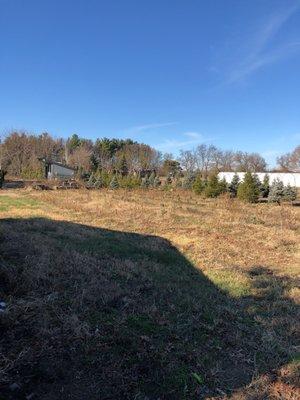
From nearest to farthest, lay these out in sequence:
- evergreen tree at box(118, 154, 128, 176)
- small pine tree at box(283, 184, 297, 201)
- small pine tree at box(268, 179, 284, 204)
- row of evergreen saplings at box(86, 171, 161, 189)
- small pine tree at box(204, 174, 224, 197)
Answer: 1. small pine tree at box(268, 179, 284, 204)
2. small pine tree at box(283, 184, 297, 201)
3. small pine tree at box(204, 174, 224, 197)
4. row of evergreen saplings at box(86, 171, 161, 189)
5. evergreen tree at box(118, 154, 128, 176)

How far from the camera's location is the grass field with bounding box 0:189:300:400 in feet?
10.9

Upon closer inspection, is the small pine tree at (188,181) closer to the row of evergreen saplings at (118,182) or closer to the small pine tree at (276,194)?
the row of evergreen saplings at (118,182)

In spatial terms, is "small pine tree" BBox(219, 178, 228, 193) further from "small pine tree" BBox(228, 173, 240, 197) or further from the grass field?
the grass field

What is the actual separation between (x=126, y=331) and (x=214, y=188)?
22.9 meters

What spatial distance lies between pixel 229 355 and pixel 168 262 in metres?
4.80

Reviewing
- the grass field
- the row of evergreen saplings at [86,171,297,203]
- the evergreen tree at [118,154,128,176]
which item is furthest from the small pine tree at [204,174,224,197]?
the evergreen tree at [118,154,128,176]

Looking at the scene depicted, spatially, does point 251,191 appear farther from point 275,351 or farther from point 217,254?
point 275,351

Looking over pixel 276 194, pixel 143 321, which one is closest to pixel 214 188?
pixel 276 194

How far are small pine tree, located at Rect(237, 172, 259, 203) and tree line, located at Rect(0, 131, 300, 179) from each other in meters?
18.4

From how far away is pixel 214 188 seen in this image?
87.3 ft

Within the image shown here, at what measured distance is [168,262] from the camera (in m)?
9.05

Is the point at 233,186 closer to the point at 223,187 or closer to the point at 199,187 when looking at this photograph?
the point at 223,187

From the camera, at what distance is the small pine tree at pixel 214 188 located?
2644cm

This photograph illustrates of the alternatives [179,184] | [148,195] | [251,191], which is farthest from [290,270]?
[179,184]
